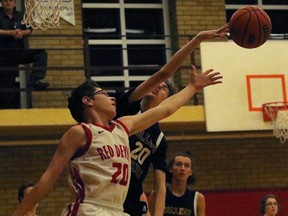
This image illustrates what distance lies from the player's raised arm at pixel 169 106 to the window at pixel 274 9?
853 cm

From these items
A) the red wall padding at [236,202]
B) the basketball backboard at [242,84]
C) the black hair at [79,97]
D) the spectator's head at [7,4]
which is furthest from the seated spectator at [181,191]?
the red wall padding at [236,202]

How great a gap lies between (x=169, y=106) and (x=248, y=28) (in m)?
1.53

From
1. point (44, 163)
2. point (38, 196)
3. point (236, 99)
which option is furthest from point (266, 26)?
A: point (44, 163)

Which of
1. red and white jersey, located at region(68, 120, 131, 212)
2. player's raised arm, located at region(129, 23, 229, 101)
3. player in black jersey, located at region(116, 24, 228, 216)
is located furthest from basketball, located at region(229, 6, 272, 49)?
red and white jersey, located at region(68, 120, 131, 212)

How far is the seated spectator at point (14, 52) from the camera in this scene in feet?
37.5

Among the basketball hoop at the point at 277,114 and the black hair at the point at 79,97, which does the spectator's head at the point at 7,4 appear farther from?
the black hair at the point at 79,97

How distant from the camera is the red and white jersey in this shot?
529 centimetres

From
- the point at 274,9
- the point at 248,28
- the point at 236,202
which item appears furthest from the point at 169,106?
the point at 274,9

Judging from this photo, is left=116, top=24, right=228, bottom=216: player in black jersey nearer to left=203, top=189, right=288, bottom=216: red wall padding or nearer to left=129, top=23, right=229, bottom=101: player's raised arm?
left=129, top=23, right=229, bottom=101: player's raised arm

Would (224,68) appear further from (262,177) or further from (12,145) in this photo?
(12,145)

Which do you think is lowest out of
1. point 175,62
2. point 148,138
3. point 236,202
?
point 236,202

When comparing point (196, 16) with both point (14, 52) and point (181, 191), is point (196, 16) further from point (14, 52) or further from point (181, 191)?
point (181, 191)

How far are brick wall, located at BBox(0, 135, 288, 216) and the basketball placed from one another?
5960 mm

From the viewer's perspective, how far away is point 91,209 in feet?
17.3
